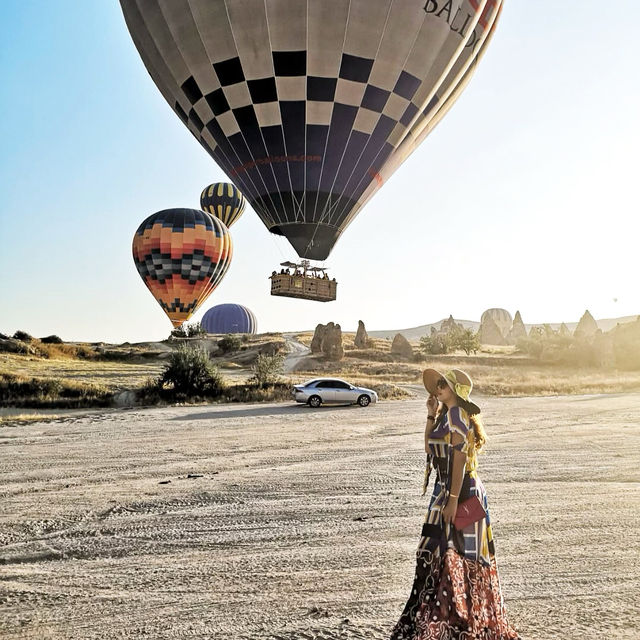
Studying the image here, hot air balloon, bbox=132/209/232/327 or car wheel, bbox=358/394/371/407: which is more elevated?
hot air balloon, bbox=132/209/232/327

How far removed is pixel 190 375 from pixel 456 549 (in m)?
23.0

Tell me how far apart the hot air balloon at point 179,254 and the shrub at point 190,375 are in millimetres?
21950

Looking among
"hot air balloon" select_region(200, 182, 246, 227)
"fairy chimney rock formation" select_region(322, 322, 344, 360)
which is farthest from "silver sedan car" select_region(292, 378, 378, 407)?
"hot air balloon" select_region(200, 182, 246, 227)

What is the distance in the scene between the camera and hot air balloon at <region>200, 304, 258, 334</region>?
3648 inches

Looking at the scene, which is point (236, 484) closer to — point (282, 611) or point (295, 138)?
point (282, 611)

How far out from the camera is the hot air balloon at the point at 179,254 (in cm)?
4603

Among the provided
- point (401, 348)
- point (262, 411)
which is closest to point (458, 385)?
point (262, 411)

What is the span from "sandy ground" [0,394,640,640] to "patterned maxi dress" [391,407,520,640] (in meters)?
0.51

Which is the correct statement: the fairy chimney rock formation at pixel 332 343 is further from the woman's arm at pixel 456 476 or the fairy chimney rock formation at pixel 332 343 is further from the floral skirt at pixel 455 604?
the woman's arm at pixel 456 476

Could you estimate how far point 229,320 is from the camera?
306 feet

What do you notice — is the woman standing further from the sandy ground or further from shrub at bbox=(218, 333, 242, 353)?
shrub at bbox=(218, 333, 242, 353)

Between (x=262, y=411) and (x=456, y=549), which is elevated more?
(x=456, y=549)

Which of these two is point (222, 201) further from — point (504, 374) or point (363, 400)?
point (363, 400)

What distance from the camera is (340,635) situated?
4.18 m
